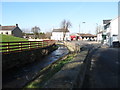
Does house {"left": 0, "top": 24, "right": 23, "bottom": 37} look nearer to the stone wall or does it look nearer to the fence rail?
the fence rail

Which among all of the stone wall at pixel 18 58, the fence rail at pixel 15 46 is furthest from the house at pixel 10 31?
the stone wall at pixel 18 58

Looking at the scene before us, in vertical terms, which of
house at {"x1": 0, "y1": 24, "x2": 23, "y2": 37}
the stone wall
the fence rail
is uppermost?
house at {"x1": 0, "y1": 24, "x2": 23, "y2": 37}

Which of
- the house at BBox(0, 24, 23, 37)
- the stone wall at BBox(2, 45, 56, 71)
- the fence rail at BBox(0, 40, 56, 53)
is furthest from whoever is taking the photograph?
the house at BBox(0, 24, 23, 37)

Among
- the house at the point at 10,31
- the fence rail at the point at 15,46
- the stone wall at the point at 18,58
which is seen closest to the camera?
the stone wall at the point at 18,58

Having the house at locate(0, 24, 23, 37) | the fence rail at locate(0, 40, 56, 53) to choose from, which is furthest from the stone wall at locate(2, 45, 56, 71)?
the house at locate(0, 24, 23, 37)

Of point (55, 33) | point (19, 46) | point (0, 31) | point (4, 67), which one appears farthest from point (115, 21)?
point (55, 33)

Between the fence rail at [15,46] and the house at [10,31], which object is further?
the house at [10,31]

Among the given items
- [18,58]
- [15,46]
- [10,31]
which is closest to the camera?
[18,58]

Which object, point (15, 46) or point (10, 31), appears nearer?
point (15, 46)

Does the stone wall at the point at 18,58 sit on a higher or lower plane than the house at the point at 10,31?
lower

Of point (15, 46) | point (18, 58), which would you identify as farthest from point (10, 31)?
point (18, 58)

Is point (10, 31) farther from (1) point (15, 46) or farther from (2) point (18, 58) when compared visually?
(2) point (18, 58)

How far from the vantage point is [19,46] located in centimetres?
1516

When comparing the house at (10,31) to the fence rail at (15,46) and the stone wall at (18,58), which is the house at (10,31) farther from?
the stone wall at (18,58)
